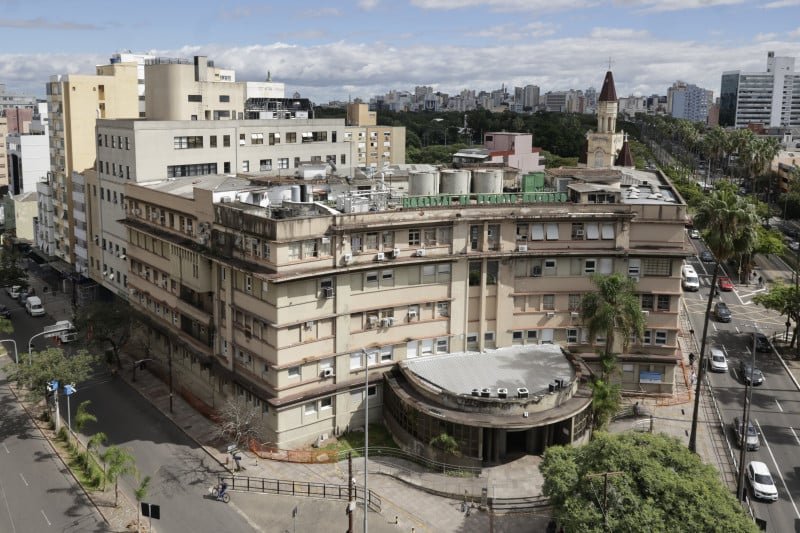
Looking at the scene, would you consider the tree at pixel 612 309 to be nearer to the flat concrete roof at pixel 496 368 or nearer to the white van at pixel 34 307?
the flat concrete roof at pixel 496 368

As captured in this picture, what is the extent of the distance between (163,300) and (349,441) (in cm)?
2381

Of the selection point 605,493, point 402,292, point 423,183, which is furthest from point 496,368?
point 605,493

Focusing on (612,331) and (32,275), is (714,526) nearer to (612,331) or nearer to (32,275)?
(612,331)

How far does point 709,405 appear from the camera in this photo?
63.2 meters

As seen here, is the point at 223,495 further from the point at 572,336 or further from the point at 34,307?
the point at 34,307

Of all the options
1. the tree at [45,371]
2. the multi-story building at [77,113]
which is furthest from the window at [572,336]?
the multi-story building at [77,113]

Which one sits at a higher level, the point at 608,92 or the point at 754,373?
the point at 608,92

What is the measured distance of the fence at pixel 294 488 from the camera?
4844 cm

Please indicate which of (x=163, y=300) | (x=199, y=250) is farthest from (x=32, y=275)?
(x=199, y=250)

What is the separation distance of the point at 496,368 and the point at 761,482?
62.1 feet

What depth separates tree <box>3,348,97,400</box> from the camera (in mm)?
58562

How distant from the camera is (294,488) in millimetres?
49094

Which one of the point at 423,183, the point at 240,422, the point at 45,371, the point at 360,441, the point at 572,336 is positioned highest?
the point at 423,183

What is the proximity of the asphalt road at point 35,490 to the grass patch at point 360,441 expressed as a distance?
16245 mm
